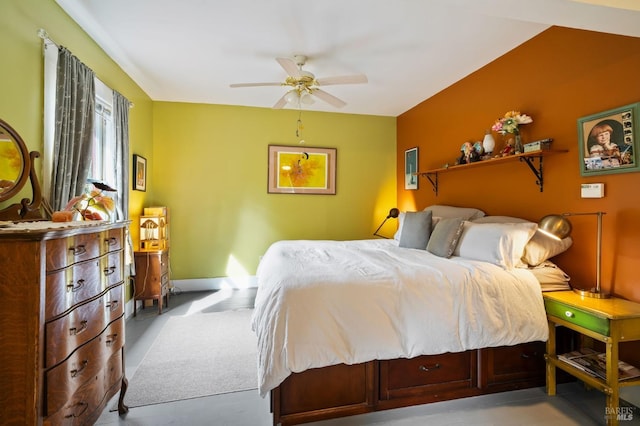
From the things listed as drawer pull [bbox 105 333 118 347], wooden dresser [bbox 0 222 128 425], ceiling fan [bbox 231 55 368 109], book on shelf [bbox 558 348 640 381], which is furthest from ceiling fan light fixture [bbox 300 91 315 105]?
book on shelf [bbox 558 348 640 381]

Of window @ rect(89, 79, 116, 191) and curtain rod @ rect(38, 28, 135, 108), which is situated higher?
curtain rod @ rect(38, 28, 135, 108)

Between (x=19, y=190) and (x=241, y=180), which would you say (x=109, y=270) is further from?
(x=241, y=180)

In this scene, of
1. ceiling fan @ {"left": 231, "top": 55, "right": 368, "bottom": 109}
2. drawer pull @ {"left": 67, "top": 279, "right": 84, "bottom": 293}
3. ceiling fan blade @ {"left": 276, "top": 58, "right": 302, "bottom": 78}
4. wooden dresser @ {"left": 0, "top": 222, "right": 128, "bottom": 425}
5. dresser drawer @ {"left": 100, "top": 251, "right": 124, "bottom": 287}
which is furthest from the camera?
ceiling fan @ {"left": 231, "top": 55, "right": 368, "bottom": 109}

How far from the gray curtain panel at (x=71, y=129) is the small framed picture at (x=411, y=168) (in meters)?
3.76

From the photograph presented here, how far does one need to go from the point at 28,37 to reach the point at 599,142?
12.4 feet

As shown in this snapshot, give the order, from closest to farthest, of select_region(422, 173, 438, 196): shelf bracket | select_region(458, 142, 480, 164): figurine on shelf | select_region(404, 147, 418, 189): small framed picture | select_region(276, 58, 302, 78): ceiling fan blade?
select_region(276, 58, 302, 78): ceiling fan blade < select_region(458, 142, 480, 164): figurine on shelf < select_region(422, 173, 438, 196): shelf bracket < select_region(404, 147, 418, 189): small framed picture

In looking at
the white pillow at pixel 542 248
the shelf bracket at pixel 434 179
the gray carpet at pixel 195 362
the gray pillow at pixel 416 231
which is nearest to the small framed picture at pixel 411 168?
the shelf bracket at pixel 434 179

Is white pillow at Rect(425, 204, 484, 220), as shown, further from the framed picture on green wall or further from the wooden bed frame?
the framed picture on green wall

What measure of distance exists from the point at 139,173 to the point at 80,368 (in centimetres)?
287

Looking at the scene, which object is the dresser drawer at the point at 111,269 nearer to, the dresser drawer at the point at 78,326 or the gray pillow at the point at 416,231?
the dresser drawer at the point at 78,326

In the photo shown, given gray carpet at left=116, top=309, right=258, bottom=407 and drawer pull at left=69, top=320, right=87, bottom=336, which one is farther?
gray carpet at left=116, top=309, right=258, bottom=407

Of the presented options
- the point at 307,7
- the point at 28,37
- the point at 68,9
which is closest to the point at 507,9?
the point at 307,7

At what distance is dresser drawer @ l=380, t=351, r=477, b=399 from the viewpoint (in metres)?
1.85

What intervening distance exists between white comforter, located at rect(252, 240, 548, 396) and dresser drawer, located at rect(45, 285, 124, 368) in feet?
2.61
